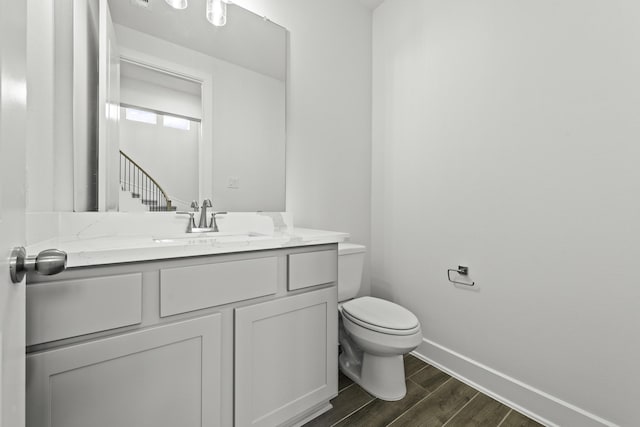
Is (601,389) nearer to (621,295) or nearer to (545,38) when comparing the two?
(621,295)

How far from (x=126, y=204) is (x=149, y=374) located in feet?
2.55

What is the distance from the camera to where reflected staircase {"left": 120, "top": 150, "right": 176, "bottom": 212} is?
4.25ft

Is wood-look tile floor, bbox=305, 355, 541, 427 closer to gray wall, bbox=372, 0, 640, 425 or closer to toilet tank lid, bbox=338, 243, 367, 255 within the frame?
gray wall, bbox=372, 0, 640, 425

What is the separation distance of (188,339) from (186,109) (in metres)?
1.12

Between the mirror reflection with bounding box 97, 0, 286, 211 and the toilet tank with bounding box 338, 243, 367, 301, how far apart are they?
1.64 feet

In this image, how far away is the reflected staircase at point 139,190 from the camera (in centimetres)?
130

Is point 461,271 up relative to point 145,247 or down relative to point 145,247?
down

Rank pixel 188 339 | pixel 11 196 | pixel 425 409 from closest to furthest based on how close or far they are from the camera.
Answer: pixel 11 196
pixel 188 339
pixel 425 409

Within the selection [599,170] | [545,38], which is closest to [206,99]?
[545,38]

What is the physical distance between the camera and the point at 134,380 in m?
0.85

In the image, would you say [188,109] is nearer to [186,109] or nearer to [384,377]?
[186,109]

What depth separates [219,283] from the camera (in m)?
1.00

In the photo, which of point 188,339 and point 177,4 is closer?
point 188,339

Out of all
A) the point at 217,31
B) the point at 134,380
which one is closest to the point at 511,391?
the point at 134,380
